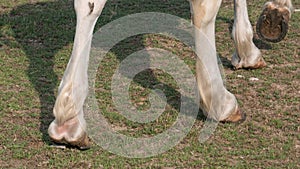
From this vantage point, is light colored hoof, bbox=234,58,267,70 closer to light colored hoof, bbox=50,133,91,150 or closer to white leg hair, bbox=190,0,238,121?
white leg hair, bbox=190,0,238,121

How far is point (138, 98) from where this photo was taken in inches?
211

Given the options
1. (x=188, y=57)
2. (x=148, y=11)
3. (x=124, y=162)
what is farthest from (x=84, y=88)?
(x=148, y=11)

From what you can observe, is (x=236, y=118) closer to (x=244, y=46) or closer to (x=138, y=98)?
(x=138, y=98)

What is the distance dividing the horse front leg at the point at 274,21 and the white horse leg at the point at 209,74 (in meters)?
1.62

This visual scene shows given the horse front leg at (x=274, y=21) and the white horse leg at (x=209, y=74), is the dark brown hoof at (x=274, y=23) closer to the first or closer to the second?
the horse front leg at (x=274, y=21)

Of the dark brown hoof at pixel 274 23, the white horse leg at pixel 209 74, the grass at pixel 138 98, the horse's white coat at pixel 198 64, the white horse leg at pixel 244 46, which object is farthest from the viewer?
the dark brown hoof at pixel 274 23

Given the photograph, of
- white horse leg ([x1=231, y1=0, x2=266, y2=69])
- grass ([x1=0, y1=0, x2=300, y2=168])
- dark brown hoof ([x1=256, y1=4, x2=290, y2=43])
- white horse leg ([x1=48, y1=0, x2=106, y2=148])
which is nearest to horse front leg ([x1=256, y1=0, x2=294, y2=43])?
dark brown hoof ([x1=256, y1=4, x2=290, y2=43])

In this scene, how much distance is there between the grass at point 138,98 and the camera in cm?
437

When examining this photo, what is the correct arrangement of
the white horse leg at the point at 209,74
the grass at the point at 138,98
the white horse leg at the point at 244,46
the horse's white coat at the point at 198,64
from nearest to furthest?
the horse's white coat at the point at 198,64
the grass at the point at 138,98
the white horse leg at the point at 209,74
the white horse leg at the point at 244,46

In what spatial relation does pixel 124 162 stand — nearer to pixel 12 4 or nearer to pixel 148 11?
pixel 148 11


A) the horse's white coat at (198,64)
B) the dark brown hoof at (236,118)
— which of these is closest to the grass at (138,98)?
the dark brown hoof at (236,118)

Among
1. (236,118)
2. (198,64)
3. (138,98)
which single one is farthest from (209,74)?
(138,98)

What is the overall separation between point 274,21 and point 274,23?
0.06 feet

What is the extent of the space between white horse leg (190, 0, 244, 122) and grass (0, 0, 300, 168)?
118 millimetres
